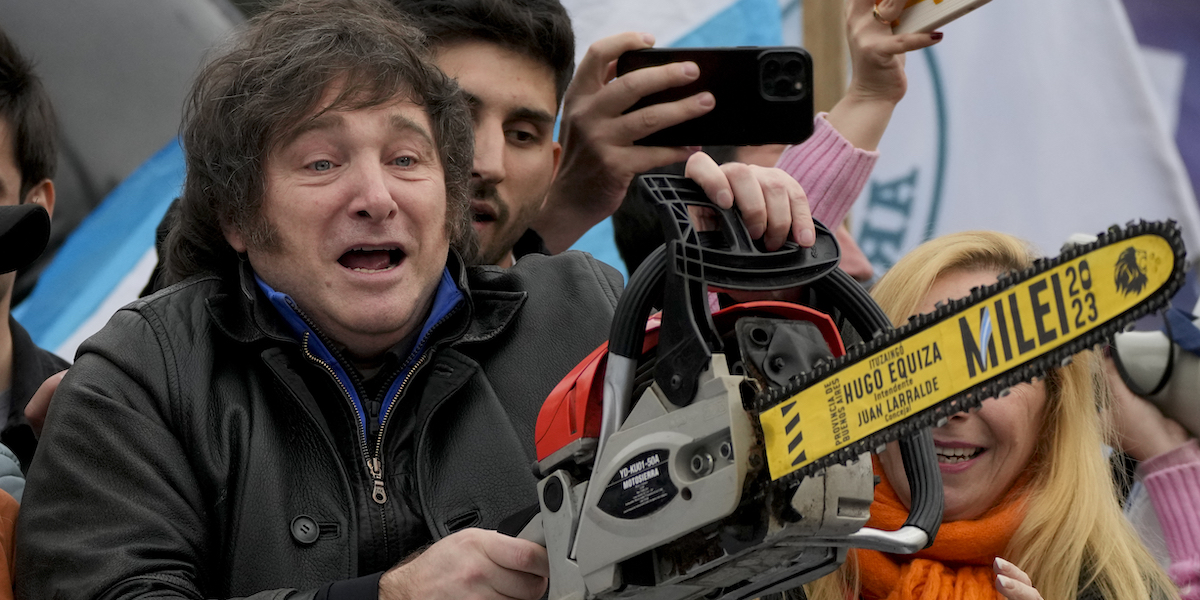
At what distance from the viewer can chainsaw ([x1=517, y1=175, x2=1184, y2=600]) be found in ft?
3.34

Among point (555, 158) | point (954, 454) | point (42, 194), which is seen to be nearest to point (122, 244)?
point (42, 194)

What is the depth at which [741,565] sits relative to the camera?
1.16 m

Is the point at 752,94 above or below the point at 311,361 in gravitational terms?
above

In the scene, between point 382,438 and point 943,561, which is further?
point 943,561

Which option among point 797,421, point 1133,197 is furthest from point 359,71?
point 1133,197

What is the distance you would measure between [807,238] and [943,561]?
Result: 0.86m

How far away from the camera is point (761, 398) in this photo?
1.11 meters

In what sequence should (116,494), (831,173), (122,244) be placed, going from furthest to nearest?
(122,244) → (831,173) → (116,494)

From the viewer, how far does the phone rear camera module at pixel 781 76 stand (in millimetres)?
1989

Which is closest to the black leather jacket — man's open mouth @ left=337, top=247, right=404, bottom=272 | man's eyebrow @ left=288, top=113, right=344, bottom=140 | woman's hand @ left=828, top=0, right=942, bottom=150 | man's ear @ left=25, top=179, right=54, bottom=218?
man's open mouth @ left=337, top=247, right=404, bottom=272

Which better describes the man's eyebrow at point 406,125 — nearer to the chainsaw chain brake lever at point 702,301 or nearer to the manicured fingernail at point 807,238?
the chainsaw chain brake lever at point 702,301

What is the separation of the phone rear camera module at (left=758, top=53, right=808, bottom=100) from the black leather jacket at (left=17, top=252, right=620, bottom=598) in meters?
0.59

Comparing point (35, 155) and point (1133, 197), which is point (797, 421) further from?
point (1133, 197)

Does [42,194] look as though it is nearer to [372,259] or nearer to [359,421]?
[372,259]
